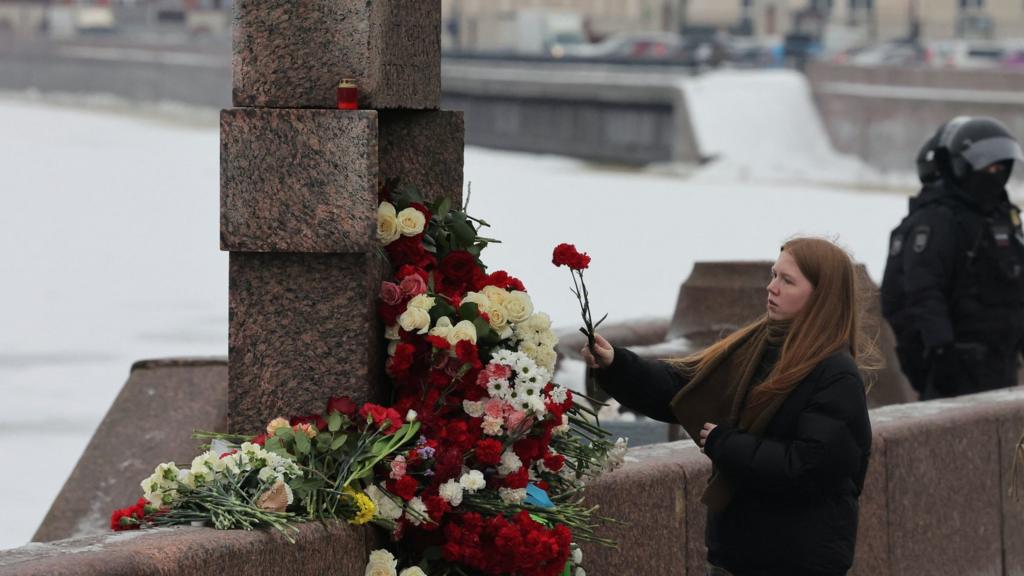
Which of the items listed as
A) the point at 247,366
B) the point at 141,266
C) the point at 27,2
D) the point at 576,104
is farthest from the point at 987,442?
the point at 27,2

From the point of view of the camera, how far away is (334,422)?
15.1 feet

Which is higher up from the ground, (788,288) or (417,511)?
(788,288)

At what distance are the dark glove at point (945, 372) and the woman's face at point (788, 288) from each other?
12.4ft

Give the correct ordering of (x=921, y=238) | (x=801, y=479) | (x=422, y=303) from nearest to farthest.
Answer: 1. (x=801, y=479)
2. (x=422, y=303)
3. (x=921, y=238)

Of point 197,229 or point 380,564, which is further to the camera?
point 197,229

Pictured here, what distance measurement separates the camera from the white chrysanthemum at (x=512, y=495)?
14.9 ft

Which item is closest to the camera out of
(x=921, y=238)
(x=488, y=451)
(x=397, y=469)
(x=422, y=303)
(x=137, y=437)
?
(x=397, y=469)

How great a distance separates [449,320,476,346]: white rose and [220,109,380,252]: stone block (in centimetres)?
29

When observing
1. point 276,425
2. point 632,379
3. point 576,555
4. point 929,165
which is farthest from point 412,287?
point 929,165

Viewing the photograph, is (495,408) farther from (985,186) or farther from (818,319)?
(985,186)

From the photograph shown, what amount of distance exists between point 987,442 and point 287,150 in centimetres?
321

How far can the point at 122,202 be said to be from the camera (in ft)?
97.3

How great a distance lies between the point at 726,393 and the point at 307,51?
133 centimetres

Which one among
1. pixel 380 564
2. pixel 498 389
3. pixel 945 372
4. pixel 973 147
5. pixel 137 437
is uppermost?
pixel 973 147
